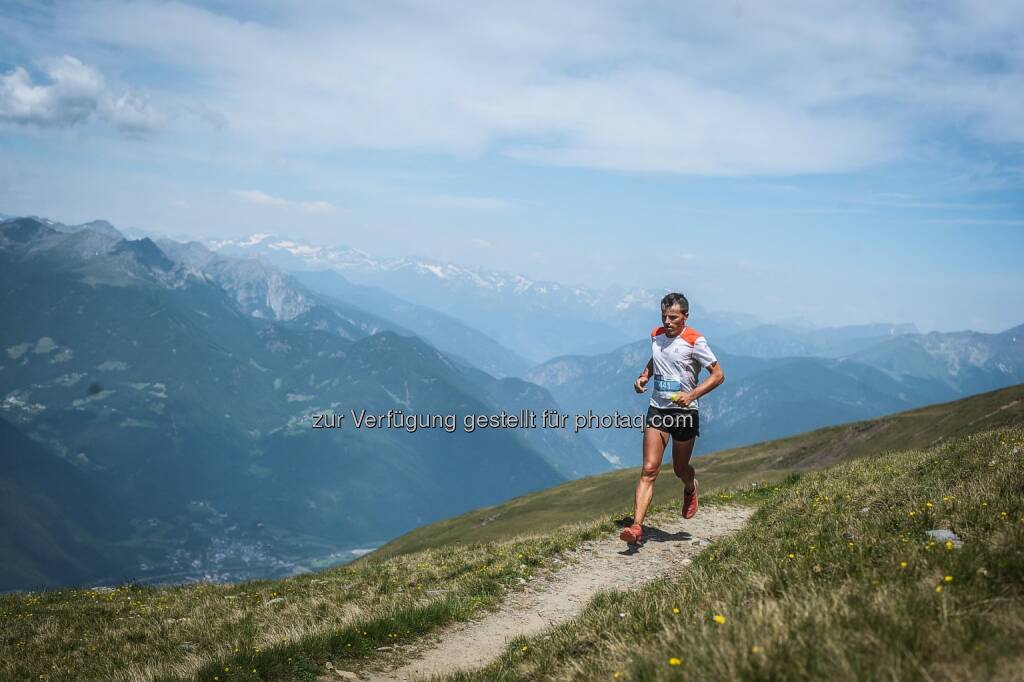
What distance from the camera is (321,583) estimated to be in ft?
56.9

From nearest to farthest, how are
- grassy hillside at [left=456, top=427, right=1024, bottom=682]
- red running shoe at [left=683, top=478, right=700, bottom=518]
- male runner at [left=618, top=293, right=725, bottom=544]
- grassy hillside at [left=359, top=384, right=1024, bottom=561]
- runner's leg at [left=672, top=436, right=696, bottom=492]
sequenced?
grassy hillside at [left=456, top=427, right=1024, bottom=682]
male runner at [left=618, top=293, right=725, bottom=544]
runner's leg at [left=672, top=436, right=696, bottom=492]
red running shoe at [left=683, top=478, right=700, bottom=518]
grassy hillside at [left=359, top=384, right=1024, bottom=561]

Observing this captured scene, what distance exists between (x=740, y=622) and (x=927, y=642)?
4.41ft

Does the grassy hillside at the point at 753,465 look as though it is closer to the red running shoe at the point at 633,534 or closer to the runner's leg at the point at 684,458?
the runner's leg at the point at 684,458

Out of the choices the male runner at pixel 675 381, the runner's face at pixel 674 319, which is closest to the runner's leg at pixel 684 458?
the male runner at pixel 675 381

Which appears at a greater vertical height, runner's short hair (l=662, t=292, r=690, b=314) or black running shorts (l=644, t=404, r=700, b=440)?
runner's short hair (l=662, t=292, r=690, b=314)

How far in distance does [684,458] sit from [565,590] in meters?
3.61

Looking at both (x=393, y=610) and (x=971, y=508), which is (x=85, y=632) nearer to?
(x=393, y=610)

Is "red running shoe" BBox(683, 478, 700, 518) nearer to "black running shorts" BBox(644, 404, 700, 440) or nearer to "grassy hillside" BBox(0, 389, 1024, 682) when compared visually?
"grassy hillside" BBox(0, 389, 1024, 682)

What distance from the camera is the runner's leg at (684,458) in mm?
12406

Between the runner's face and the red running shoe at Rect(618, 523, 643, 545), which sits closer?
the runner's face

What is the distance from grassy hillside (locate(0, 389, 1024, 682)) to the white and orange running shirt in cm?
292

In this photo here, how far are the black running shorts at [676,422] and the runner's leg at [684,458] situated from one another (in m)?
0.18

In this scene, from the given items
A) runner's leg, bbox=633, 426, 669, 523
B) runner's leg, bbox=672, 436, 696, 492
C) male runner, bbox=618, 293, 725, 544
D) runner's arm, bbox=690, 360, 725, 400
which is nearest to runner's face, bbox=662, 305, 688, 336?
male runner, bbox=618, 293, 725, 544

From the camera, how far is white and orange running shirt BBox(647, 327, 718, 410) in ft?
39.2
